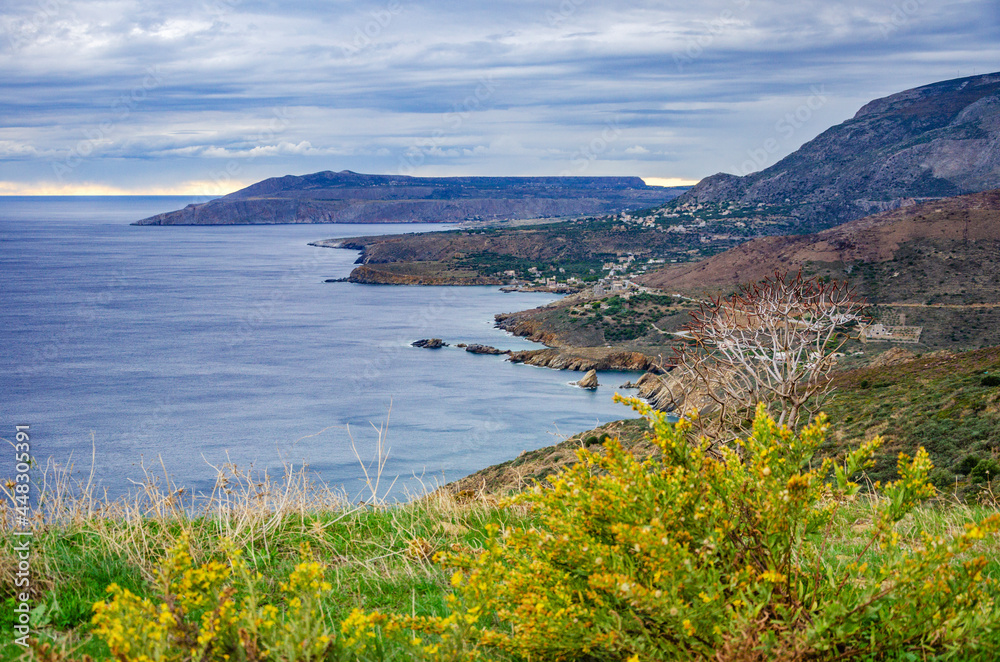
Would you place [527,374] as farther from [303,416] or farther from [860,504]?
[860,504]

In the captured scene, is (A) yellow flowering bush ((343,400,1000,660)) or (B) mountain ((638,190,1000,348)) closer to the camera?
(A) yellow flowering bush ((343,400,1000,660))

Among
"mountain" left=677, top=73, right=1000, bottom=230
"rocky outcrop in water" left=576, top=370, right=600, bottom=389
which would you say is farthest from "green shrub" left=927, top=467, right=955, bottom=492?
"mountain" left=677, top=73, right=1000, bottom=230

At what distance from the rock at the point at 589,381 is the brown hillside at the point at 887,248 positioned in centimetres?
1724

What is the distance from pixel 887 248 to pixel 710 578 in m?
81.5

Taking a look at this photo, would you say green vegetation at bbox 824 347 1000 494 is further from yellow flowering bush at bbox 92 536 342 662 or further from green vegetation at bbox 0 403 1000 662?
yellow flowering bush at bbox 92 536 342 662

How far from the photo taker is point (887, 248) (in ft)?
247

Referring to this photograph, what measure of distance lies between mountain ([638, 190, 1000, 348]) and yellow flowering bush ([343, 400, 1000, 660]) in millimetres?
58910

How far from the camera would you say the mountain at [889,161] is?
458 feet

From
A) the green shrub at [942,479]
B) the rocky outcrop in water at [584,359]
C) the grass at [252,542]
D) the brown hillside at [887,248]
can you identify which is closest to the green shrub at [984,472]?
the green shrub at [942,479]

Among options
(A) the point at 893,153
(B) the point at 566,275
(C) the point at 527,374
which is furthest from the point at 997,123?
(C) the point at 527,374

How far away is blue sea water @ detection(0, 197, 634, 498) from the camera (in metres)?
49.2

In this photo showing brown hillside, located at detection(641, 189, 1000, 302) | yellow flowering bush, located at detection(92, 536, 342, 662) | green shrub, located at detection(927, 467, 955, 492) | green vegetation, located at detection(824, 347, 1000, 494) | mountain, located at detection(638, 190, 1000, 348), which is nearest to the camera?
yellow flowering bush, located at detection(92, 536, 342, 662)

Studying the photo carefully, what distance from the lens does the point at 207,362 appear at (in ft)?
241

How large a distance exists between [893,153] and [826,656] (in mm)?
174128
